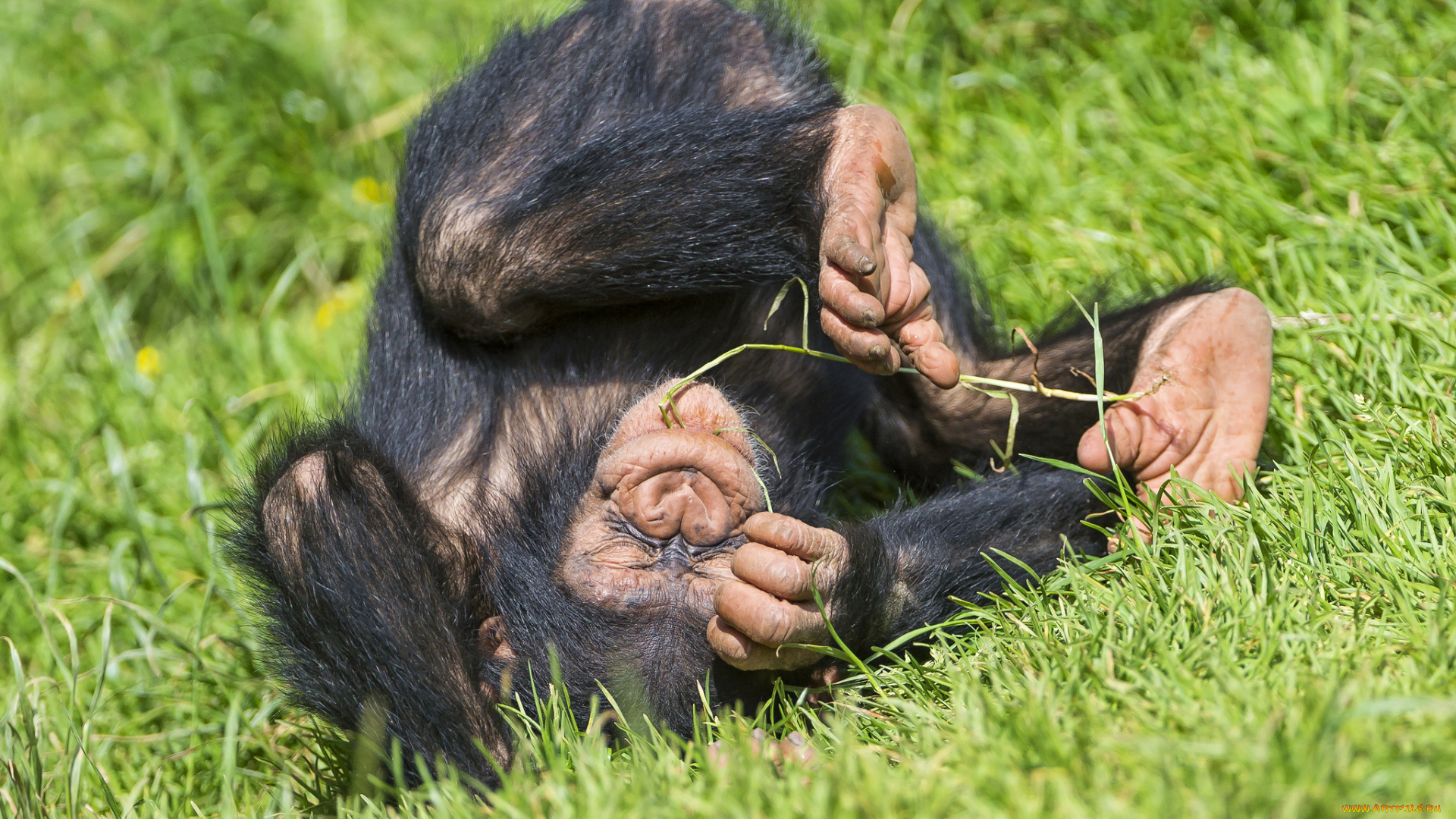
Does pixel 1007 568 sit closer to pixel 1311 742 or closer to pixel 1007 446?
pixel 1007 446

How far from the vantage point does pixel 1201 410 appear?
264cm

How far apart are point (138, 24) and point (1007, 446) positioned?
4415mm

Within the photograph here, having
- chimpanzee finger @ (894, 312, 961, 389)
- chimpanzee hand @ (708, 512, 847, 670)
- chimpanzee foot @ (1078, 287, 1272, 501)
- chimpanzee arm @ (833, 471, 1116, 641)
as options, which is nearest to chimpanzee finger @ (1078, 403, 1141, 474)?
chimpanzee foot @ (1078, 287, 1272, 501)

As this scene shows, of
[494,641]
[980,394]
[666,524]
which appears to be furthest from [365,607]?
[980,394]

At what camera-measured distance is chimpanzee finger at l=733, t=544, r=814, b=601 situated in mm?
2252

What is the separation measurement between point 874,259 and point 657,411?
0.66 meters

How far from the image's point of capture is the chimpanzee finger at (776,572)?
88.7 inches

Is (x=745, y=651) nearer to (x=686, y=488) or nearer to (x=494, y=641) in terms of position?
(x=686, y=488)

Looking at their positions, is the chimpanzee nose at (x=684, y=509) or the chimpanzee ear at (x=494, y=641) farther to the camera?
the chimpanzee ear at (x=494, y=641)

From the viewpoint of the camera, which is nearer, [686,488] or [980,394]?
[686,488]

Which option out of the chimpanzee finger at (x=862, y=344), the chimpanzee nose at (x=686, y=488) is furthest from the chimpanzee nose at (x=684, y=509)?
the chimpanzee finger at (x=862, y=344)

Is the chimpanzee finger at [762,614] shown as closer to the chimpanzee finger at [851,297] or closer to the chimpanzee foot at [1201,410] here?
the chimpanzee finger at [851,297]

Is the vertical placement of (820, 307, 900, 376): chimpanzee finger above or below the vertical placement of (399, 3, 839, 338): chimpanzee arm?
below

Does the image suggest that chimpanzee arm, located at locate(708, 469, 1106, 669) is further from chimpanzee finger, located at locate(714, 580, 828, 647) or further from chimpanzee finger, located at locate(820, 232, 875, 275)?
chimpanzee finger, located at locate(820, 232, 875, 275)
